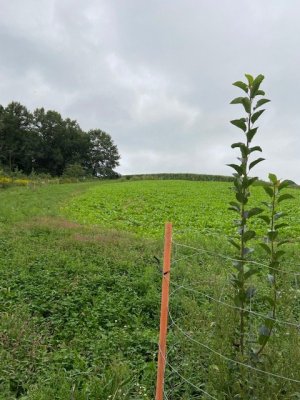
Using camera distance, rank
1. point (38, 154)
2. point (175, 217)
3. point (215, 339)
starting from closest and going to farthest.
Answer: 1. point (215, 339)
2. point (175, 217)
3. point (38, 154)

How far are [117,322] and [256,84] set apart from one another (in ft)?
13.1

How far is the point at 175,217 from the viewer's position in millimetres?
18000

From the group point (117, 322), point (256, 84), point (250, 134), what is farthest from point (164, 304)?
point (117, 322)

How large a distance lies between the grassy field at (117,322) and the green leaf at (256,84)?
75 centimetres

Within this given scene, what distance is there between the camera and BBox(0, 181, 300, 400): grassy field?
339cm

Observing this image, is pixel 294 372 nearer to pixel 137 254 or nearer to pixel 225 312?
pixel 225 312

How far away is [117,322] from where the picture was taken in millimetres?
5742

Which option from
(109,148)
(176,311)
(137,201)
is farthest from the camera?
(109,148)

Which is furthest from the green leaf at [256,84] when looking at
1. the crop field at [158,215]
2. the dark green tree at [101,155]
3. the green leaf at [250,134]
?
the dark green tree at [101,155]

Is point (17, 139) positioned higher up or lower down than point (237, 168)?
higher up

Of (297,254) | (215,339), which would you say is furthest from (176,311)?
(297,254)

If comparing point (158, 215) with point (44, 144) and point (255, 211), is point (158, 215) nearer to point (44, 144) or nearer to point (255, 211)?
point (255, 211)

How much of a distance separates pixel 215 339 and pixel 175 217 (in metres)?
14.5

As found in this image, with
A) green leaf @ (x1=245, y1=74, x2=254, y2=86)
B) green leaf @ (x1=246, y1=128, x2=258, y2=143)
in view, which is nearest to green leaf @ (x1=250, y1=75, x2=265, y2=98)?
green leaf @ (x1=245, y1=74, x2=254, y2=86)
